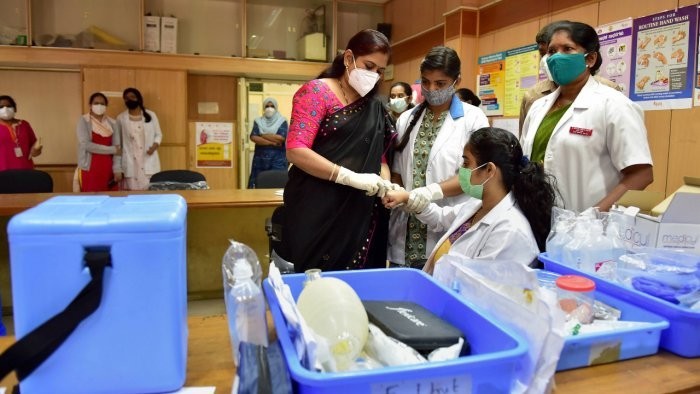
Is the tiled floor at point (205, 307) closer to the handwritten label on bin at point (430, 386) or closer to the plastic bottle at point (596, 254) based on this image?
the plastic bottle at point (596, 254)

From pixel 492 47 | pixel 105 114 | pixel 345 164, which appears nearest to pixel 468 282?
pixel 345 164

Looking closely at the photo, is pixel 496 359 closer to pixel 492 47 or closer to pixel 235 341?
pixel 235 341

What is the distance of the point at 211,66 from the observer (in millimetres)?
5836

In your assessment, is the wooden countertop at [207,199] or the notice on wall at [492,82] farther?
the notice on wall at [492,82]

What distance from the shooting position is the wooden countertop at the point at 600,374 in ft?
2.83

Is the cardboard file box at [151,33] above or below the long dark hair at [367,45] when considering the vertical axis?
above

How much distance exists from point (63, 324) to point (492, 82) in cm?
426

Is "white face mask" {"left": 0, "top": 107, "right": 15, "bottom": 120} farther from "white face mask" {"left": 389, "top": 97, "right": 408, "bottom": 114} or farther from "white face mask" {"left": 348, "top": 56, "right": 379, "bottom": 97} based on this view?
"white face mask" {"left": 348, "top": 56, "right": 379, "bottom": 97}

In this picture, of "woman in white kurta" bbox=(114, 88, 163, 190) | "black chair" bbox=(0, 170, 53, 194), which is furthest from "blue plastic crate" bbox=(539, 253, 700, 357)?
"woman in white kurta" bbox=(114, 88, 163, 190)

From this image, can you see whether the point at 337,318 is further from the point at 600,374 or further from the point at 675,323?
the point at 675,323

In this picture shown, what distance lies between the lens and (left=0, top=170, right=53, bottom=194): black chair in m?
3.57

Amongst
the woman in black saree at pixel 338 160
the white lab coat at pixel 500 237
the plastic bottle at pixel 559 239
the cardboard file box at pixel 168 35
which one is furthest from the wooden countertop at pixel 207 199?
the cardboard file box at pixel 168 35

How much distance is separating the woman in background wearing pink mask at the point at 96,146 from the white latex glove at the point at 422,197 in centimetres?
449

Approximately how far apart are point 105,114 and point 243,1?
6.76 feet
